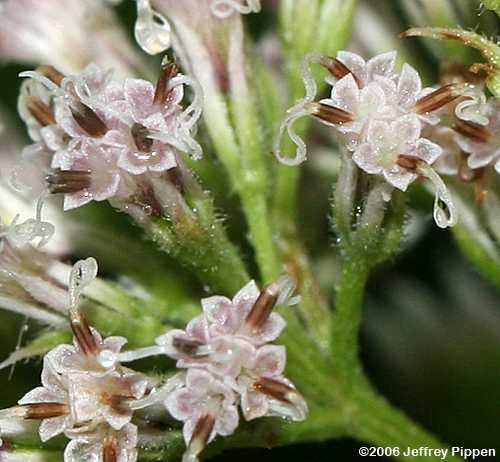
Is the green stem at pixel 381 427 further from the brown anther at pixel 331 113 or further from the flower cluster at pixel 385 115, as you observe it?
the brown anther at pixel 331 113

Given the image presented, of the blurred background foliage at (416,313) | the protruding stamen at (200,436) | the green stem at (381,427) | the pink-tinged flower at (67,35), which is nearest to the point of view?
the protruding stamen at (200,436)

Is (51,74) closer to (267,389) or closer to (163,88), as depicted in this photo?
(163,88)

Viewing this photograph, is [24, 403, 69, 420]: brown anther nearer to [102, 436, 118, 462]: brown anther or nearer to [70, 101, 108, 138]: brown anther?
[102, 436, 118, 462]: brown anther

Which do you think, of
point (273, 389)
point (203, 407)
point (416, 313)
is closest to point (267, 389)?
point (273, 389)

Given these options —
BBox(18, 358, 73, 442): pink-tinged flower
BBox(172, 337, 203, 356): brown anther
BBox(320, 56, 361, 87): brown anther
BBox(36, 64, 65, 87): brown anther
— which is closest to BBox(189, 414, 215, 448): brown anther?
BBox(172, 337, 203, 356): brown anther

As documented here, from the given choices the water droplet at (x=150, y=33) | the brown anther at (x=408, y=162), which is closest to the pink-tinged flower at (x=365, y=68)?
the brown anther at (x=408, y=162)
